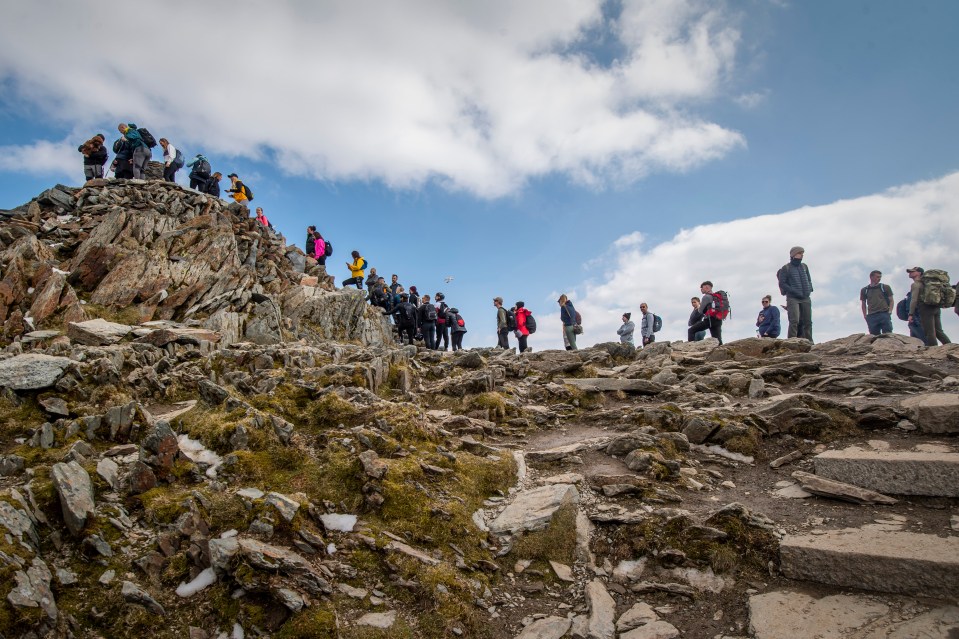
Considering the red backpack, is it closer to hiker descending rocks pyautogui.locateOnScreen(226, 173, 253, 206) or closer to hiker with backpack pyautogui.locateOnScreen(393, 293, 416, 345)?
hiker with backpack pyautogui.locateOnScreen(393, 293, 416, 345)

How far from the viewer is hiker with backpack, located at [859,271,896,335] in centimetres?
2089

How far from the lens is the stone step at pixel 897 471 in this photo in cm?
741

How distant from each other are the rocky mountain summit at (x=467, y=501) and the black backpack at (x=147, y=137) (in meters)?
23.9

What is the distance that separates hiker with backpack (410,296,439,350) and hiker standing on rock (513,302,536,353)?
20.0ft

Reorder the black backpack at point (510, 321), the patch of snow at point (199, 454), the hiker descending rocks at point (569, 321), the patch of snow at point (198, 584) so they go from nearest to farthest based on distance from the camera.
Result: the patch of snow at point (198, 584)
the patch of snow at point (199, 454)
the hiker descending rocks at point (569, 321)
the black backpack at point (510, 321)

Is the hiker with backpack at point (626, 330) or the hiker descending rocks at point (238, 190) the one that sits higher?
the hiker descending rocks at point (238, 190)

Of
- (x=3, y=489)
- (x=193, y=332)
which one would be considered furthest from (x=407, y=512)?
(x=193, y=332)

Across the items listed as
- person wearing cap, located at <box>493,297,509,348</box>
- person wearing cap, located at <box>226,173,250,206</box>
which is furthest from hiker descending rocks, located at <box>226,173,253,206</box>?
person wearing cap, located at <box>493,297,509,348</box>

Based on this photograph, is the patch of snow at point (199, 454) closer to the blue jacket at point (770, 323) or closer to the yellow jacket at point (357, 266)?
the blue jacket at point (770, 323)

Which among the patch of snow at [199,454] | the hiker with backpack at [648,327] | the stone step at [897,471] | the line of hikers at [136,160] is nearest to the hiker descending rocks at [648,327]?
the hiker with backpack at [648,327]

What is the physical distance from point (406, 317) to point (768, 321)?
72.8ft

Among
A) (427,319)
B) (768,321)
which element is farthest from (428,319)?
(768,321)

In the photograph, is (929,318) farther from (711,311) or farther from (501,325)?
(501,325)

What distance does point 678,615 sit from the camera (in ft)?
20.3
